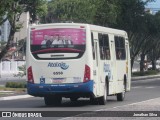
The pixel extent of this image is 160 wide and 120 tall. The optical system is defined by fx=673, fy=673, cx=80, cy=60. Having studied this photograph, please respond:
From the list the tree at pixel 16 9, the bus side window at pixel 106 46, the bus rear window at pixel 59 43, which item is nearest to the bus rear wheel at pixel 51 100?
the bus rear window at pixel 59 43

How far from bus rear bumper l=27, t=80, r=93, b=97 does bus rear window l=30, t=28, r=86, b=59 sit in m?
1.13

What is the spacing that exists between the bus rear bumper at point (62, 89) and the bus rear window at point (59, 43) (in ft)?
3.70

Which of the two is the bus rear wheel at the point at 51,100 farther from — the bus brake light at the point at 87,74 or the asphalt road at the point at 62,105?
the bus brake light at the point at 87,74

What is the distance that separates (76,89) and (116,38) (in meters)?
5.39

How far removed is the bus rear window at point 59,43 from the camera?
2641cm

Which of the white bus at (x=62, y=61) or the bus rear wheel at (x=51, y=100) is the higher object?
the white bus at (x=62, y=61)

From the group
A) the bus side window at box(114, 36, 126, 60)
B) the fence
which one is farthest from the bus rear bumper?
the fence

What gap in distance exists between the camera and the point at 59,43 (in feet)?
86.8

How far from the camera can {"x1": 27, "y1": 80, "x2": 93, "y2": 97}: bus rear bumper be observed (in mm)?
26172

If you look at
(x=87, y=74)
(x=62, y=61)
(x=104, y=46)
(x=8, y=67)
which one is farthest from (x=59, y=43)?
(x=8, y=67)

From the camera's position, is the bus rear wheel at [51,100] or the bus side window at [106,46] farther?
the bus side window at [106,46]

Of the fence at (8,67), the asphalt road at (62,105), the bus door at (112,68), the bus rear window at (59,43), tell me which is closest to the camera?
the asphalt road at (62,105)

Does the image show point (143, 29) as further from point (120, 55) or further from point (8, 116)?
point (8, 116)

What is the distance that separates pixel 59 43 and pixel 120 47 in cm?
564
